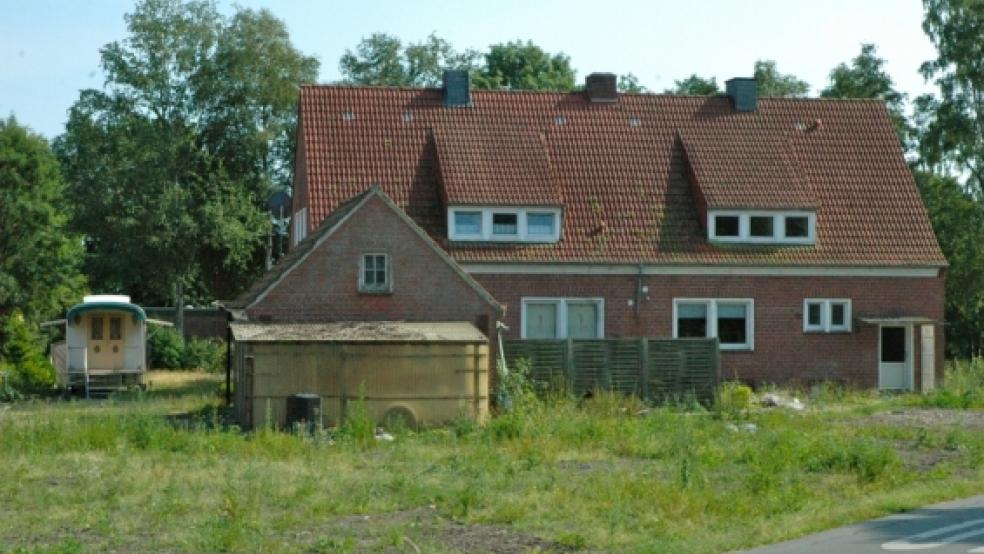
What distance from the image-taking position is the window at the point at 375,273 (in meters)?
35.8

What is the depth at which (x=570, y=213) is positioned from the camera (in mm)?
44062

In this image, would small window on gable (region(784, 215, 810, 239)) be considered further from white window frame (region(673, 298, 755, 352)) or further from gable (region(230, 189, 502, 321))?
gable (region(230, 189, 502, 321))

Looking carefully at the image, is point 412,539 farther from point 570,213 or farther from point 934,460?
point 570,213

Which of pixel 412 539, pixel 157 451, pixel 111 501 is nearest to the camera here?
pixel 412 539

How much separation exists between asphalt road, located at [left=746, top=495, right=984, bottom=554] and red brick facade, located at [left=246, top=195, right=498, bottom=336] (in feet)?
57.1

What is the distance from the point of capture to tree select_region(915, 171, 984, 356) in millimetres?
58469

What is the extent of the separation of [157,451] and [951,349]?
41796 millimetres

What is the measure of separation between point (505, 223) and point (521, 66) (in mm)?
34785

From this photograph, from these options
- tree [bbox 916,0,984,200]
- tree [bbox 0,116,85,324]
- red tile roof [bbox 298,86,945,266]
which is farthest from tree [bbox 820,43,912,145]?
tree [bbox 0,116,85,324]

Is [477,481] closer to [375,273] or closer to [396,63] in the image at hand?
[375,273]

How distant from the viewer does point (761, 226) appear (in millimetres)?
44906

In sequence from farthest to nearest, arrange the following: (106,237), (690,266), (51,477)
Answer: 1. (106,237)
2. (690,266)
3. (51,477)

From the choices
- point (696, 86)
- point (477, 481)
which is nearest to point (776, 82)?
point (696, 86)

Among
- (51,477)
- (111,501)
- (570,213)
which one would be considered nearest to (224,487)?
(111,501)
